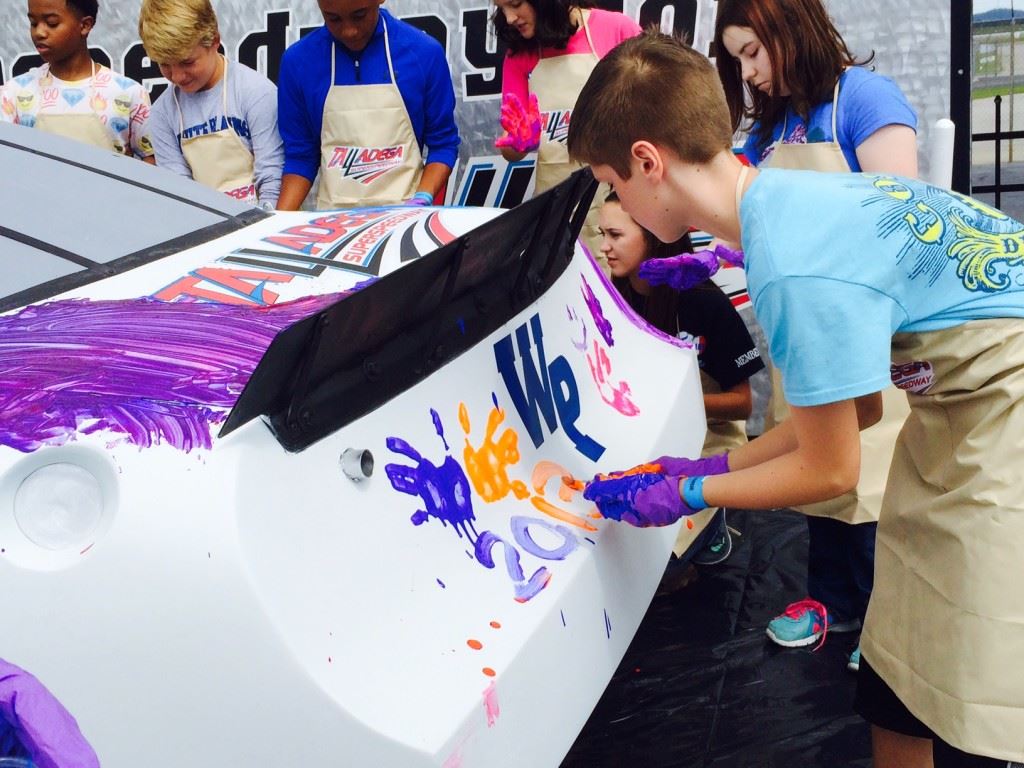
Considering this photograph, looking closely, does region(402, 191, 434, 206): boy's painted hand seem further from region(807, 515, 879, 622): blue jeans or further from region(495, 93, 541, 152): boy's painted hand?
region(807, 515, 879, 622): blue jeans

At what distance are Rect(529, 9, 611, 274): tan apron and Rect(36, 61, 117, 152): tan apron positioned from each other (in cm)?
136

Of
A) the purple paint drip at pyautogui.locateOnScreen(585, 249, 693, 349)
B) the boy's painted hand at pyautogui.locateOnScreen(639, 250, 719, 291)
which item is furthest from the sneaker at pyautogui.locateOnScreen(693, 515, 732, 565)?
the purple paint drip at pyautogui.locateOnScreen(585, 249, 693, 349)

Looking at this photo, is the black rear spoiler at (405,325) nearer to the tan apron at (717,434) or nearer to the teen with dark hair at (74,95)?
the tan apron at (717,434)

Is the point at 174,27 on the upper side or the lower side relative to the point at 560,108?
upper

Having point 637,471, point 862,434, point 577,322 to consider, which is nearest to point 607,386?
point 577,322

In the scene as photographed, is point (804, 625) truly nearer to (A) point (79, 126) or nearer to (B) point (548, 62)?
(B) point (548, 62)

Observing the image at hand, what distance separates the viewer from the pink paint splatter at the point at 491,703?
1.25 metres

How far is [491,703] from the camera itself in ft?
4.13

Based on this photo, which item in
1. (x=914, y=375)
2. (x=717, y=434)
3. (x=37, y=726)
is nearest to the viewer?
(x=37, y=726)

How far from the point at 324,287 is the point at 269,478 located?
0.49 metres

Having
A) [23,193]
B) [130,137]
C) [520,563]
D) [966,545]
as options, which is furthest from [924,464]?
[130,137]

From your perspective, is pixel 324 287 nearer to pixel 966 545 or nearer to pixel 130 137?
pixel 966 545

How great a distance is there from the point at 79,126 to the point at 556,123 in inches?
59.1

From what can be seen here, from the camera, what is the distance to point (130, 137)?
3.78 m
